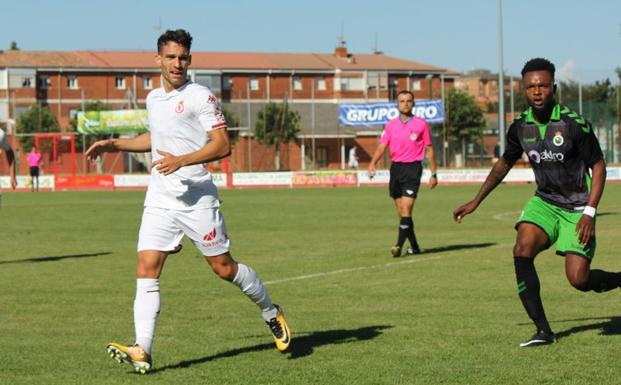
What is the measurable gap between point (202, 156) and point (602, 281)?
3.11 meters

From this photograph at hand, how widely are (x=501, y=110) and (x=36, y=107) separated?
46871 millimetres

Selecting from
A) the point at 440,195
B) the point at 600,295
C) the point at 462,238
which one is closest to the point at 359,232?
the point at 462,238

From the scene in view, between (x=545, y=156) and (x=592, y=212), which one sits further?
(x=545, y=156)

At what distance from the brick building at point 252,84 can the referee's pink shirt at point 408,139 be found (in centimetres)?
6632

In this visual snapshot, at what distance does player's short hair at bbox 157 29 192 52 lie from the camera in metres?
7.16

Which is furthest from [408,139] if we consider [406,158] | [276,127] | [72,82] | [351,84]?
[351,84]

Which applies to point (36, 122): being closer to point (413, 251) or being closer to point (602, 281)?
point (413, 251)

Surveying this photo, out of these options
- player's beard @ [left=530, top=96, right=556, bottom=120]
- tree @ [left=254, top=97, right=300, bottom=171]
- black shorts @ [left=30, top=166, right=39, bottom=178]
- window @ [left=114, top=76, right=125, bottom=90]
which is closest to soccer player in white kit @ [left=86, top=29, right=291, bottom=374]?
player's beard @ [left=530, top=96, right=556, bottom=120]

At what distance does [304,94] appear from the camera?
109 meters

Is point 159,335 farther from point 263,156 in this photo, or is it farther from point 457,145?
point 457,145

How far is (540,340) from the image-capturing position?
7.84 metres

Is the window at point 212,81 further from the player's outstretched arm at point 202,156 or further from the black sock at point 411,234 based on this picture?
the player's outstretched arm at point 202,156

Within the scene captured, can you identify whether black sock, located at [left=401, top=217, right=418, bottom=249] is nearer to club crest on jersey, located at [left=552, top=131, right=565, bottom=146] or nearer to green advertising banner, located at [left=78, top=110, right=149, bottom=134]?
club crest on jersey, located at [left=552, top=131, right=565, bottom=146]

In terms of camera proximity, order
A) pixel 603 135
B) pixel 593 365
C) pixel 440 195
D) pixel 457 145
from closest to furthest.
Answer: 1. pixel 593 365
2. pixel 440 195
3. pixel 603 135
4. pixel 457 145
